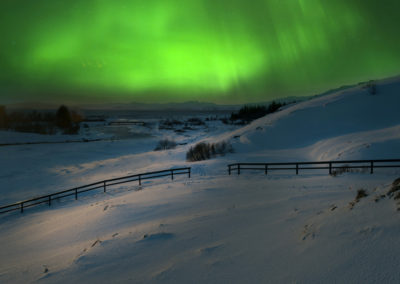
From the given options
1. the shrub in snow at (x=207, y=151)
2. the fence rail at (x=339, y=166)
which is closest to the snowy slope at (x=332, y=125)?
the shrub in snow at (x=207, y=151)

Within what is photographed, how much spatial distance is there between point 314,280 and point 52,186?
30.1 meters

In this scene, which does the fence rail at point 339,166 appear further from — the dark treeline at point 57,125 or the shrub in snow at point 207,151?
the dark treeline at point 57,125

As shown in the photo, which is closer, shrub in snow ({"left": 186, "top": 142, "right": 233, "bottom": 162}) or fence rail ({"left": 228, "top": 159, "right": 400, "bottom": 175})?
fence rail ({"left": 228, "top": 159, "right": 400, "bottom": 175})

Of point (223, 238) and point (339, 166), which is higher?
point (339, 166)

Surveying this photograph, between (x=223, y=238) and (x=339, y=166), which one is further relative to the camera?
(x=339, y=166)

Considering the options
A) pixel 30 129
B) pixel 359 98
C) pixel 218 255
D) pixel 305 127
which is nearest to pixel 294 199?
pixel 218 255

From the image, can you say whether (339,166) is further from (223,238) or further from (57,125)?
(57,125)

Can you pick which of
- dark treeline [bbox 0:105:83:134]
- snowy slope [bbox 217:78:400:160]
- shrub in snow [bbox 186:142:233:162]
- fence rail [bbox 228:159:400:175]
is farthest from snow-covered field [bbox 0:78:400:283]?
dark treeline [bbox 0:105:83:134]

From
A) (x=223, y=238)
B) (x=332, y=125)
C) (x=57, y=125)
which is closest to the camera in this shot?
(x=223, y=238)

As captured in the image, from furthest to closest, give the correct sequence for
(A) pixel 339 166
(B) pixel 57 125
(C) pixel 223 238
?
(B) pixel 57 125 < (A) pixel 339 166 < (C) pixel 223 238

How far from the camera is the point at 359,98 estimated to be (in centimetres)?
4122

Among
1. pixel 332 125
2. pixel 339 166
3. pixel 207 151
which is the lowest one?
pixel 339 166

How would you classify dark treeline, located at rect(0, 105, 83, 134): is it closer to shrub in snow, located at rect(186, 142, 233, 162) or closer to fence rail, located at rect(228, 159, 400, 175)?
shrub in snow, located at rect(186, 142, 233, 162)

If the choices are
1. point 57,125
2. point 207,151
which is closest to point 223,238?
point 207,151
